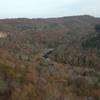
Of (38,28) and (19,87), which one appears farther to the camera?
(38,28)

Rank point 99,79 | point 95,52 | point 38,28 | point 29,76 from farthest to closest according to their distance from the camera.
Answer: point 38,28
point 95,52
point 99,79
point 29,76

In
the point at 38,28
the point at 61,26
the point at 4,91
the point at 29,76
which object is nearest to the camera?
the point at 4,91

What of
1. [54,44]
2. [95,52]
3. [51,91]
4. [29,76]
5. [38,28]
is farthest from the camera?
[38,28]

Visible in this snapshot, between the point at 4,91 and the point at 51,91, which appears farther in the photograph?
the point at 51,91

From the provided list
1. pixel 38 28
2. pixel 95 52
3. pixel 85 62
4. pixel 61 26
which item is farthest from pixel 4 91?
pixel 61 26

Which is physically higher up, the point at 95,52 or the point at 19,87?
the point at 19,87

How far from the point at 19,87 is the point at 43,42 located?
100 meters

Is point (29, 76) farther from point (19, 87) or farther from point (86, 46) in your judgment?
point (86, 46)

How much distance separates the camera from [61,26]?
17612 centimetres

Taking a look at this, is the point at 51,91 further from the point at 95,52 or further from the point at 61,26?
the point at 61,26

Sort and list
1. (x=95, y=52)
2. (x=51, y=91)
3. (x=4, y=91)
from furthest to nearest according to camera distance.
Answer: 1. (x=95, y=52)
2. (x=51, y=91)
3. (x=4, y=91)

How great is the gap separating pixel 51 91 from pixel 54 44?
93405 millimetres

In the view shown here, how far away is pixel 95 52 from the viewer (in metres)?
84.9

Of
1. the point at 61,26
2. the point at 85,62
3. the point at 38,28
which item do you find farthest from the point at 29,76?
the point at 61,26
